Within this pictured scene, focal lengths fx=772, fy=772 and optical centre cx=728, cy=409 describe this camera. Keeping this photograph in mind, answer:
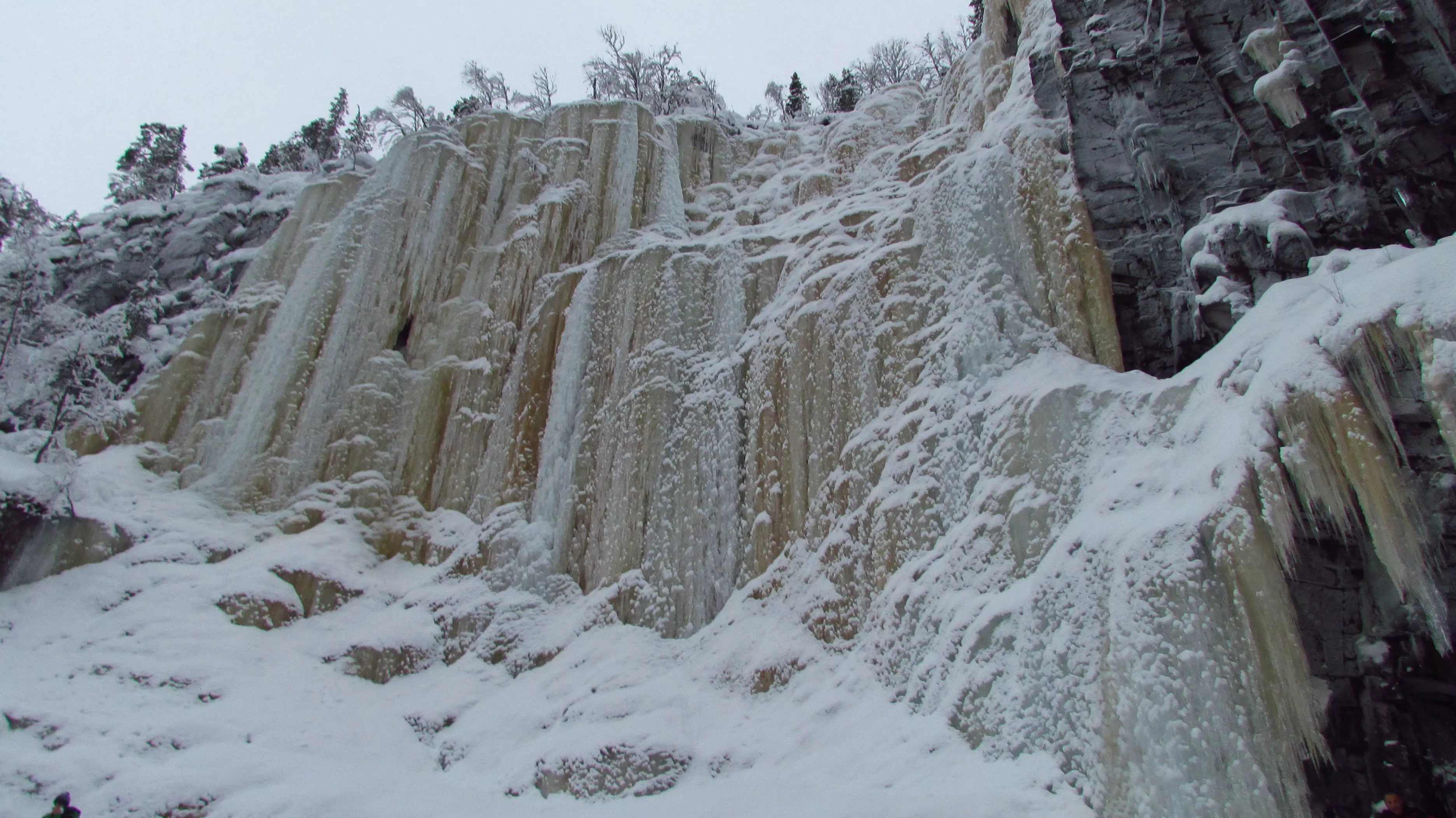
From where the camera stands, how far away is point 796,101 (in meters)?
31.8

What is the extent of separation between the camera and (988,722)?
6871 millimetres

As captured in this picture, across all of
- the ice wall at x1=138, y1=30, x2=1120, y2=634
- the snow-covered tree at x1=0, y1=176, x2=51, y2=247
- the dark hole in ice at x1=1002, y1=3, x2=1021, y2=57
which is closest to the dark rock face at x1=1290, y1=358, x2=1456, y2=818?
the ice wall at x1=138, y1=30, x2=1120, y2=634

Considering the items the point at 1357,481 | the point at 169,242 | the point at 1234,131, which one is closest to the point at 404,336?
the point at 169,242

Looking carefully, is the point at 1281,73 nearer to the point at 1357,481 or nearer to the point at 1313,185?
the point at 1313,185

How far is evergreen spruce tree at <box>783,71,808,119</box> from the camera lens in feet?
103

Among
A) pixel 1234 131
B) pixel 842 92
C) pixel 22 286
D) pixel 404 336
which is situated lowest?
pixel 1234 131

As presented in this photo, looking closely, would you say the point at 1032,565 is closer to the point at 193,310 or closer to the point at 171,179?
the point at 193,310

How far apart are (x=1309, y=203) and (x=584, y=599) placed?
34.1 ft

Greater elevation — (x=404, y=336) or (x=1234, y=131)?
(x=404, y=336)

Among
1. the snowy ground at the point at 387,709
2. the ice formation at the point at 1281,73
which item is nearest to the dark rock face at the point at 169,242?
the snowy ground at the point at 387,709

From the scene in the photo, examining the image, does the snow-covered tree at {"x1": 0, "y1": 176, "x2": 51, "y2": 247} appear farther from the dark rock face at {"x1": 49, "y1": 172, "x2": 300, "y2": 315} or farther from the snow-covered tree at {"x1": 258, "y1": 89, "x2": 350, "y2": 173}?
the snow-covered tree at {"x1": 258, "y1": 89, "x2": 350, "y2": 173}

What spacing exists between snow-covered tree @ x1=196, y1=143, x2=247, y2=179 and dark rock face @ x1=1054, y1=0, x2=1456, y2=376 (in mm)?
31814

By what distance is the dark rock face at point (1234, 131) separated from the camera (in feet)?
23.9

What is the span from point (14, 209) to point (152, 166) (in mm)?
11407
